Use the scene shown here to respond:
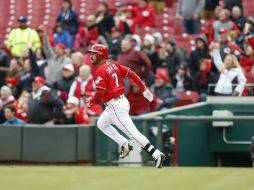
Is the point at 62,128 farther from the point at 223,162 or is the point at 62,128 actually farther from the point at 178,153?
the point at 223,162

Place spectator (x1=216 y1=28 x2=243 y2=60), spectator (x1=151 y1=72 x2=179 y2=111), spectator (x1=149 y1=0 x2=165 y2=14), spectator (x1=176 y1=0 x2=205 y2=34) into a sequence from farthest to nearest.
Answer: spectator (x1=149 y1=0 x2=165 y2=14)
spectator (x1=176 y1=0 x2=205 y2=34)
spectator (x1=151 y1=72 x2=179 y2=111)
spectator (x1=216 y1=28 x2=243 y2=60)

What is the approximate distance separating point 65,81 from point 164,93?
6.57 feet

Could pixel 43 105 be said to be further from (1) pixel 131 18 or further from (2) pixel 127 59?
(1) pixel 131 18

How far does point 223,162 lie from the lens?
19594 mm

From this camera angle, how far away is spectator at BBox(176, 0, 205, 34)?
21.1 m

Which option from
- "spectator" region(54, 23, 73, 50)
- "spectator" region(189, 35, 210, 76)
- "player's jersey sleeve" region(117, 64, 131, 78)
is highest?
"spectator" region(54, 23, 73, 50)

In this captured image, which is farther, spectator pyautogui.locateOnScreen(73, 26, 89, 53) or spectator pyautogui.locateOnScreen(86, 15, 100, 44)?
spectator pyautogui.locateOnScreen(73, 26, 89, 53)

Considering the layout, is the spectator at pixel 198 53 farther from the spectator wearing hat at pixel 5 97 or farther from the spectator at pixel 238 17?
the spectator wearing hat at pixel 5 97

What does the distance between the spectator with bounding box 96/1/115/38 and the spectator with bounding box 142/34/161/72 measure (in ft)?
4.15

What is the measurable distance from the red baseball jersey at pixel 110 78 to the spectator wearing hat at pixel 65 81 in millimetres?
5052

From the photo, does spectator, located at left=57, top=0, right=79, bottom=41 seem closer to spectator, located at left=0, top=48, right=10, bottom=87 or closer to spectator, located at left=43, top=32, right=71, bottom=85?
spectator, located at left=0, top=48, right=10, bottom=87

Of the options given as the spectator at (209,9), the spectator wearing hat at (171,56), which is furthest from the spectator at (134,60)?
the spectator at (209,9)

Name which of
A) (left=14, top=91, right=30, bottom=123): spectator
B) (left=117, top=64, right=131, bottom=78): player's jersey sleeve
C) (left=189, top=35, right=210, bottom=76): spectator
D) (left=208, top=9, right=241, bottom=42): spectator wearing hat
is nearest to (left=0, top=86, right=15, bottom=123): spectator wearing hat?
(left=14, top=91, right=30, bottom=123): spectator

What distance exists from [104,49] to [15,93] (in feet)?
22.3
